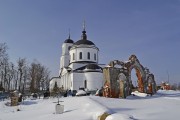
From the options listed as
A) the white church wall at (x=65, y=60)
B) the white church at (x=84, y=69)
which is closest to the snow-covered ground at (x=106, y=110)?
the white church at (x=84, y=69)

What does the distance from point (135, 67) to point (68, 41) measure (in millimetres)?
41654

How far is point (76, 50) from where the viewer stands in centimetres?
5944

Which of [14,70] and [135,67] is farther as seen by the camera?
[14,70]

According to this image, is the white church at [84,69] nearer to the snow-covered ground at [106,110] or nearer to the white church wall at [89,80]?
the white church wall at [89,80]

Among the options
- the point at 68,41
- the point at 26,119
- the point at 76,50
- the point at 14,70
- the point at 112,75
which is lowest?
the point at 26,119

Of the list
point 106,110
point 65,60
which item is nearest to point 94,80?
point 65,60

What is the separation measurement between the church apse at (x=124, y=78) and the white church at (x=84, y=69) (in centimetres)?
2329

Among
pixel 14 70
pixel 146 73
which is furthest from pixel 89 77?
pixel 146 73

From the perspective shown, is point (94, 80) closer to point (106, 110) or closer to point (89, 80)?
point (89, 80)

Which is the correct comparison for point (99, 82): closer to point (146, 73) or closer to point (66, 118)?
point (146, 73)

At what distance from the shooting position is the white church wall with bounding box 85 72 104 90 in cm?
5403

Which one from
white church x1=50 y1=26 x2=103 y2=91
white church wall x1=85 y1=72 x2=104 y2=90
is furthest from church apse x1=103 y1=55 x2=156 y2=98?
white church x1=50 y1=26 x2=103 y2=91

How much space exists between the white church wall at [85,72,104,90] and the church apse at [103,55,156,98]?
74.8 ft

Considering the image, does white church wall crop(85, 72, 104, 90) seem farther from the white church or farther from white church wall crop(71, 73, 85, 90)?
white church wall crop(71, 73, 85, 90)
